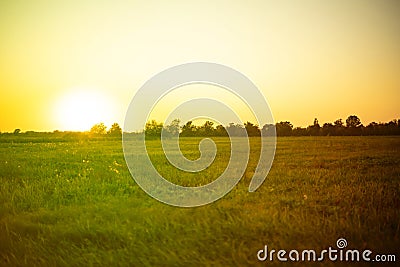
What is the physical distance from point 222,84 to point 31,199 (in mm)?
3083

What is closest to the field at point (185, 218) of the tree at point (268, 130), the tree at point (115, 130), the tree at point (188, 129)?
the tree at point (188, 129)

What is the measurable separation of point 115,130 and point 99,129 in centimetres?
60

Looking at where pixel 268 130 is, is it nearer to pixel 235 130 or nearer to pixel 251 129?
pixel 251 129

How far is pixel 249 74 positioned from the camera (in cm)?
579

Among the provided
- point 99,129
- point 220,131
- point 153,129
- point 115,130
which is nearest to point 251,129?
point 220,131

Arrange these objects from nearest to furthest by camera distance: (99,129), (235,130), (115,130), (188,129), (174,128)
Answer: (235,130), (174,128), (188,129), (115,130), (99,129)

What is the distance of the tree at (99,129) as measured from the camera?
7.08 metres

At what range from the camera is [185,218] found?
13.8 feet

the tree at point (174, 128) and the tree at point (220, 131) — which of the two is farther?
the tree at point (220, 131)

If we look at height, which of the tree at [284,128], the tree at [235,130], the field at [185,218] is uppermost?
the tree at [284,128]

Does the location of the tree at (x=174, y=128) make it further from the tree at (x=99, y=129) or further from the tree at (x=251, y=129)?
the tree at (x=99, y=129)

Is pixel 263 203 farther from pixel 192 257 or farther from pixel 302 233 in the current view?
pixel 192 257

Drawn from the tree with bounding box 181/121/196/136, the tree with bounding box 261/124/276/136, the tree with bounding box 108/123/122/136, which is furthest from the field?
the tree with bounding box 261/124/276/136

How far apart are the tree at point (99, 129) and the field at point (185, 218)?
81cm
